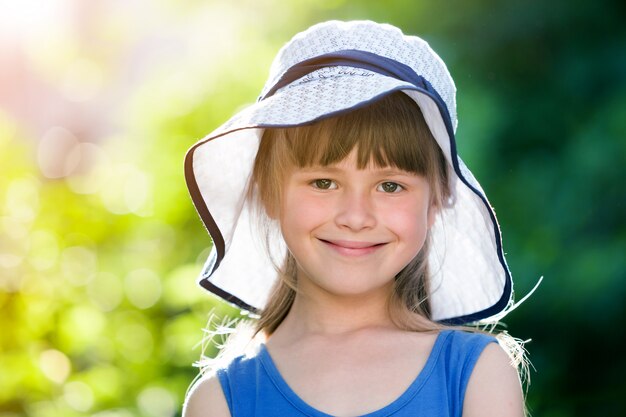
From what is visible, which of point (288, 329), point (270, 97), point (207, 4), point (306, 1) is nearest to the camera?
point (270, 97)

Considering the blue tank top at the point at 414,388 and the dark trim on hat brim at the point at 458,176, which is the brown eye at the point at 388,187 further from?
the blue tank top at the point at 414,388

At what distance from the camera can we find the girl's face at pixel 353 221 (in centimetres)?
216

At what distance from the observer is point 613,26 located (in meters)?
3.19

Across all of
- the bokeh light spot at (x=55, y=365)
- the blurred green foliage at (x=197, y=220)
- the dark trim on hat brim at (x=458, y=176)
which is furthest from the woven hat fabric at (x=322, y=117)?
the bokeh light spot at (x=55, y=365)

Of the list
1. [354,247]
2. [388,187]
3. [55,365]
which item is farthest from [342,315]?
[55,365]

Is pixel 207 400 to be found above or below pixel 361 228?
below

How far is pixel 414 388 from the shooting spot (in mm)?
2156

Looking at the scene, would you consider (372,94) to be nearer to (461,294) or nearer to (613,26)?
(461,294)

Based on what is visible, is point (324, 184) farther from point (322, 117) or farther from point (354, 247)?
point (322, 117)

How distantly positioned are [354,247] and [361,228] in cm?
5

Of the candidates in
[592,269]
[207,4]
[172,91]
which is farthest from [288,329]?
[207,4]

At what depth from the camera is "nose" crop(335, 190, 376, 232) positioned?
7.05ft

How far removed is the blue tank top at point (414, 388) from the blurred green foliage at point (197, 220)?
0.97 m

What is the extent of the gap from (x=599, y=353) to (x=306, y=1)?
55.8 inches
